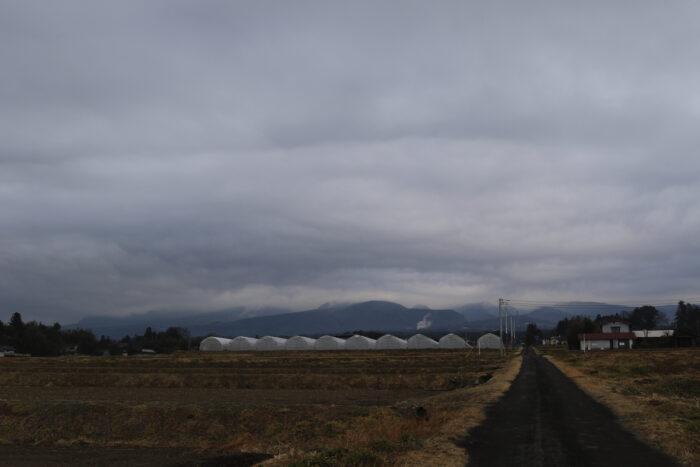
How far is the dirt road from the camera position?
17.0 m

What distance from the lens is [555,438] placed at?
20688 millimetres

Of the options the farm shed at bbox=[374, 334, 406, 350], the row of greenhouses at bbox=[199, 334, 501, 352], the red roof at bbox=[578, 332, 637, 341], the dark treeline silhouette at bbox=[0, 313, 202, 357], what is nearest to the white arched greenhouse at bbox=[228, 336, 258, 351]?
the row of greenhouses at bbox=[199, 334, 501, 352]

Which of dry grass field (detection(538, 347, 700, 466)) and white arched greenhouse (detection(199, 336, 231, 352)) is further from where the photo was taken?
white arched greenhouse (detection(199, 336, 231, 352))

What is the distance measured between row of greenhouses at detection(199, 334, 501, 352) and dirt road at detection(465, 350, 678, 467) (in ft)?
377

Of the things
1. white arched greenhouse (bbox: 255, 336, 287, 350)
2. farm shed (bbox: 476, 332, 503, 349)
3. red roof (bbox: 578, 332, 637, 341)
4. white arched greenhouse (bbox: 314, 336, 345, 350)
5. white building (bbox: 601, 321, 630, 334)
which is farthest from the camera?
white arched greenhouse (bbox: 255, 336, 287, 350)

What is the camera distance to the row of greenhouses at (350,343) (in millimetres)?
145875

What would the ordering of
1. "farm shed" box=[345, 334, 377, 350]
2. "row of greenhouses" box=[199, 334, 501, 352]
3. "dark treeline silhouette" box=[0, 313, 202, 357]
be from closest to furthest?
"row of greenhouses" box=[199, 334, 501, 352] → "farm shed" box=[345, 334, 377, 350] → "dark treeline silhouette" box=[0, 313, 202, 357]

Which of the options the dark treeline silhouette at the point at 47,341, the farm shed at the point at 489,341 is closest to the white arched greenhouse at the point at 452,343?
the farm shed at the point at 489,341

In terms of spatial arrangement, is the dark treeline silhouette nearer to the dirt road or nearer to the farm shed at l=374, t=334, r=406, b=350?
the farm shed at l=374, t=334, r=406, b=350

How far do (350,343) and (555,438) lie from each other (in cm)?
13947

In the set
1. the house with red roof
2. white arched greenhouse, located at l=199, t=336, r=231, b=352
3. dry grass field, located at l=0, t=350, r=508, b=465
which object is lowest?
white arched greenhouse, located at l=199, t=336, r=231, b=352

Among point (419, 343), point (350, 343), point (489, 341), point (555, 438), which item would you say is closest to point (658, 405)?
point (555, 438)

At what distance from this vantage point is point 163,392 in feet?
164

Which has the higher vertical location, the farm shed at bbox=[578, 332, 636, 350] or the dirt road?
the dirt road
